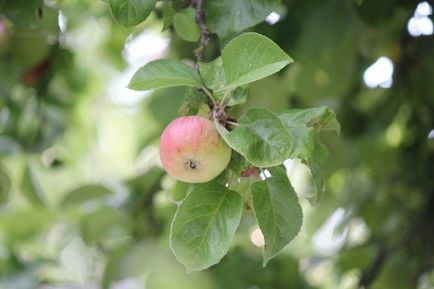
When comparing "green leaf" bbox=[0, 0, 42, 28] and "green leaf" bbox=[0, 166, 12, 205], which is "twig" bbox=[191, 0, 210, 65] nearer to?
"green leaf" bbox=[0, 0, 42, 28]

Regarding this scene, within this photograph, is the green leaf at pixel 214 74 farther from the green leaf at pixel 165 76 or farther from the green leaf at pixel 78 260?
the green leaf at pixel 78 260

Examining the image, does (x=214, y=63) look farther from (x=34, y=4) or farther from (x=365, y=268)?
(x=365, y=268)

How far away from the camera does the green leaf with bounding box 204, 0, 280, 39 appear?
885 millimetres

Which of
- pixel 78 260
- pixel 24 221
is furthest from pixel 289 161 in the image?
pixel 78 260

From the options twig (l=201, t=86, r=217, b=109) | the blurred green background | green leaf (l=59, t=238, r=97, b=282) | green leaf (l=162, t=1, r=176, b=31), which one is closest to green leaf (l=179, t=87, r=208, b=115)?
twig (l=201, t=86, r=217, b=109)

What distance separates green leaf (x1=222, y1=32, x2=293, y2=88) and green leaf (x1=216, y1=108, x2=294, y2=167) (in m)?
0.04

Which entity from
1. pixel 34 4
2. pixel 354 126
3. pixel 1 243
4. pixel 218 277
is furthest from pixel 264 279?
pixel 34 4

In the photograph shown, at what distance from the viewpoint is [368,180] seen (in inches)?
72.0

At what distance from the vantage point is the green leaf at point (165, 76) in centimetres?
79

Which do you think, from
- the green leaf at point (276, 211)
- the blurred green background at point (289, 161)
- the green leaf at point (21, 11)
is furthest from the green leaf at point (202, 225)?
the blurred green background at point (289, 161)

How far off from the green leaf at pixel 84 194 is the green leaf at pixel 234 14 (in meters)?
0.79

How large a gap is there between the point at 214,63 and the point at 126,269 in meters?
0.74

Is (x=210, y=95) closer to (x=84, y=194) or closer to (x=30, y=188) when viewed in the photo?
(x=84, y=194)

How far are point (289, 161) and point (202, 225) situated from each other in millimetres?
633
